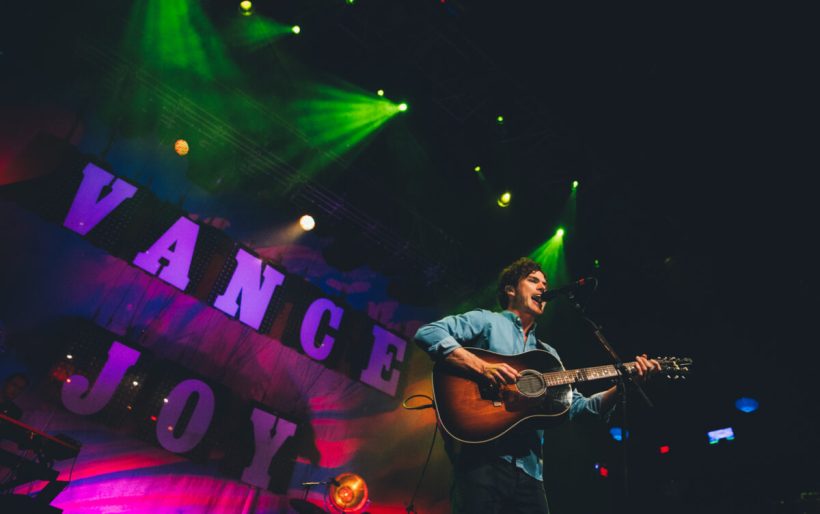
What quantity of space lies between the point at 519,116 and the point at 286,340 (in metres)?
4.90

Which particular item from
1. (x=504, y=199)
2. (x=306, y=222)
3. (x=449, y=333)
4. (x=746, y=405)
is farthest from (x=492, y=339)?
(x=746, y=405)

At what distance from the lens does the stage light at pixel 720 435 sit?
8352 mm

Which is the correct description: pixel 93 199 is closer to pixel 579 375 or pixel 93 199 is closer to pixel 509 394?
pixel 509 394

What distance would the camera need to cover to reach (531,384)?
289 centimetres

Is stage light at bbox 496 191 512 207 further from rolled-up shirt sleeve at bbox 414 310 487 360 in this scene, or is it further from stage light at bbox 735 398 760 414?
rolled-up shirt sleeve at bbox 414 310 487 360

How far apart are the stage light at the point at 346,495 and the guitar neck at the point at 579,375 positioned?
4.18 metres

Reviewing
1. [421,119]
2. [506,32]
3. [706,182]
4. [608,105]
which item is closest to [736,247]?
[706,182]

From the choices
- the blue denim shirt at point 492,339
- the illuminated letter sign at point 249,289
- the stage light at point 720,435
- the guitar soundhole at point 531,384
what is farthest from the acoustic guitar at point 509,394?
the stage light at point 720,435

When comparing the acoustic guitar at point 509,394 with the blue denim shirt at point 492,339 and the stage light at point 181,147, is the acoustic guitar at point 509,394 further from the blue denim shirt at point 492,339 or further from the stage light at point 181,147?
the stage light at point 181,147

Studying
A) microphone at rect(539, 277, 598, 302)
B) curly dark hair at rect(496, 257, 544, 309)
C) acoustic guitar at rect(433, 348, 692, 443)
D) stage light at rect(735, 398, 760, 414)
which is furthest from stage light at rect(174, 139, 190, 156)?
stage light at rect(735, 398, 760, 414)

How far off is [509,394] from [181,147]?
623 centimetres

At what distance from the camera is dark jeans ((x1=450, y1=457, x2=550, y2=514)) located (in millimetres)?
2445

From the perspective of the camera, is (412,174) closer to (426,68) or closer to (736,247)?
(426,68)

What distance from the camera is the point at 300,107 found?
747cm
